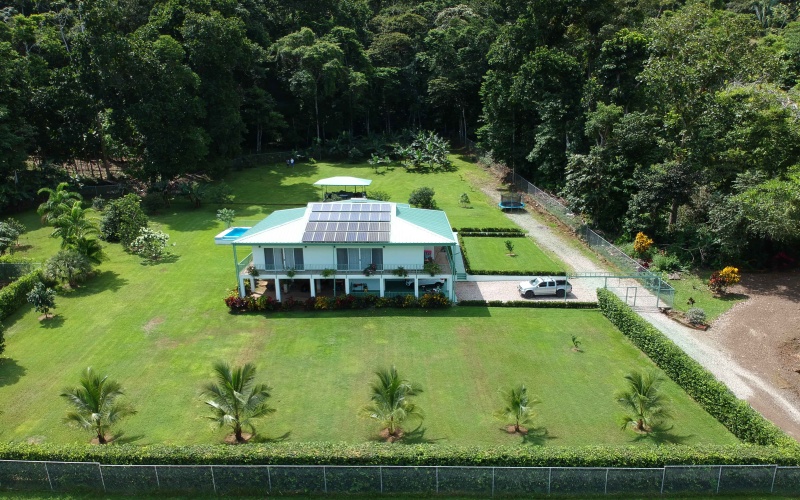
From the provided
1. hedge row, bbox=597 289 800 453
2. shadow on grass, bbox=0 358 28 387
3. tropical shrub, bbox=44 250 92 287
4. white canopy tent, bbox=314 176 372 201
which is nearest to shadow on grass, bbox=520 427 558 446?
hedge row, bbox=597 289 800 453

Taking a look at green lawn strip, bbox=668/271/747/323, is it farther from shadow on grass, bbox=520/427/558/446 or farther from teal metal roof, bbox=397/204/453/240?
shadow on grass, bbox=520/427/558/446

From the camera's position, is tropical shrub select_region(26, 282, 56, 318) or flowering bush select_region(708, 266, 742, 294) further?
flowering bush select_region(708, 266, 742, 294)

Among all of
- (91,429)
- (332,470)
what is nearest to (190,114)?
(91,429)

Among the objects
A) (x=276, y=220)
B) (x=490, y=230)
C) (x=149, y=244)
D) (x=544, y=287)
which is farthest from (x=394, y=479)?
(x=490, y=230)

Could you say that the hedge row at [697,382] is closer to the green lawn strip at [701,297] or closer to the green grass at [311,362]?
the green grass at [311,362]

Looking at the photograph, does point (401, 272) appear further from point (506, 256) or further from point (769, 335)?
point (769, 335)
